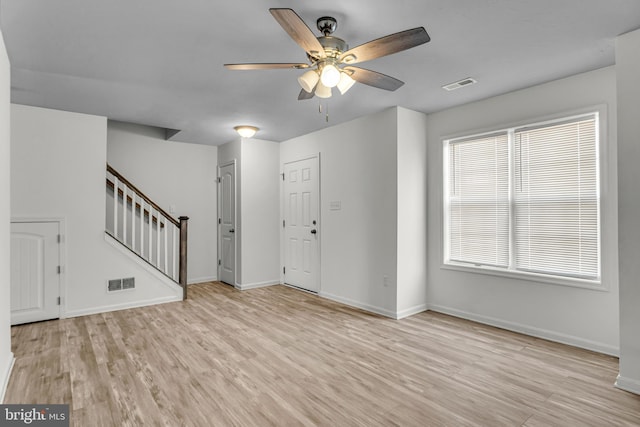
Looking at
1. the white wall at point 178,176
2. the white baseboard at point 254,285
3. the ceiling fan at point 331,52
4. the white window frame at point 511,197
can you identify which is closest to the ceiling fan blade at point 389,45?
the ceiling fan at point 331,52

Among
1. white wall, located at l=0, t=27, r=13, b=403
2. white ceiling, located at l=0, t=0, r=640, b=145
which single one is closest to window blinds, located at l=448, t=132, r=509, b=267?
white ceiling, located at l=0, t=0, r=640, b=145

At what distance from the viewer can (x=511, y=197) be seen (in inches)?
142

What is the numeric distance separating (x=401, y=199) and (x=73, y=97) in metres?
3.68

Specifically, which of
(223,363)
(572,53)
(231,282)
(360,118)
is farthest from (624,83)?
(231,282)

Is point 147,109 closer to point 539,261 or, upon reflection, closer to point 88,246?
point 88,246

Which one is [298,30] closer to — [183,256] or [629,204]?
[629,204]

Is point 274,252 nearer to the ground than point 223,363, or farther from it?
farther from it

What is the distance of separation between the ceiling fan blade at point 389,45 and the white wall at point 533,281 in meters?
2.11

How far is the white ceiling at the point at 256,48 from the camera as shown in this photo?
2.10 metres

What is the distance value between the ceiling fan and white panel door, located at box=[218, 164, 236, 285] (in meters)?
3.64

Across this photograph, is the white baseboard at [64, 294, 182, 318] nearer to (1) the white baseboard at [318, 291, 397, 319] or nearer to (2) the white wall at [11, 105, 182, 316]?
(2) the white wall at [11, 105, 182, 316]

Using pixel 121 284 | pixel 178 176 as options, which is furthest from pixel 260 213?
pixel 121 284

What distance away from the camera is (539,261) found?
11.3 ft

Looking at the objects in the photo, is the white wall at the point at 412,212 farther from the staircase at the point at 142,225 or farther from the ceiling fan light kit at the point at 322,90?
the staircase at the point at 142,225
